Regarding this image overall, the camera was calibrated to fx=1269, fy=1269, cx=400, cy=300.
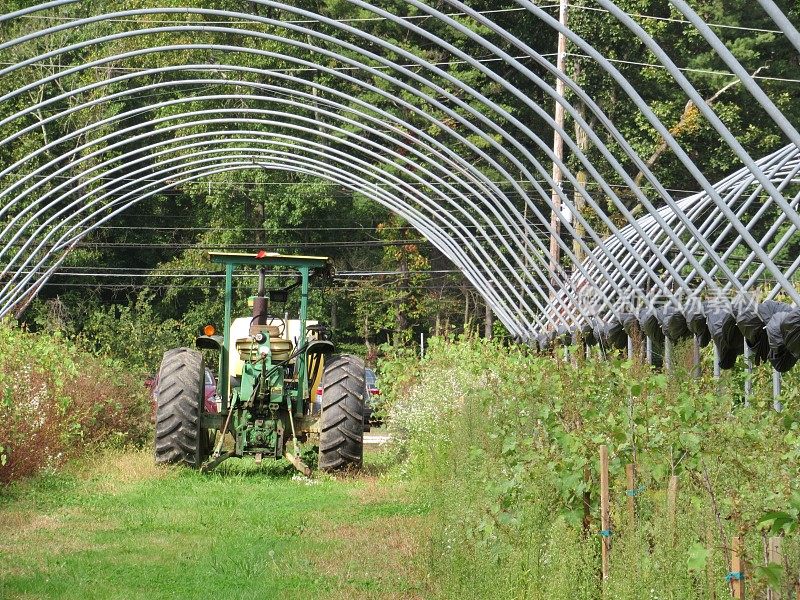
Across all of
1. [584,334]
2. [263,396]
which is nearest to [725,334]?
[584,334]

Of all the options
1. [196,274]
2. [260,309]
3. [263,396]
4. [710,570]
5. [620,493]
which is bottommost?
[710,570]

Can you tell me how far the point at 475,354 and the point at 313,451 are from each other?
110 inches

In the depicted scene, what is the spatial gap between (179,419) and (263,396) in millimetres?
880

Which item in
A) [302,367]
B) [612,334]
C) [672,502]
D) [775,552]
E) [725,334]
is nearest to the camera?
[775,552]

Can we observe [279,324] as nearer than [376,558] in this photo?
No

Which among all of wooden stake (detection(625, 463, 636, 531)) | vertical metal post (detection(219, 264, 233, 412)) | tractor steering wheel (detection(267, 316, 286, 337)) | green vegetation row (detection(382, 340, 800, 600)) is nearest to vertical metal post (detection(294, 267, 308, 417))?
tractor steering wheel (detection(267, 316, 286, 337))

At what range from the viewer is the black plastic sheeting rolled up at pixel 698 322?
8.60 m

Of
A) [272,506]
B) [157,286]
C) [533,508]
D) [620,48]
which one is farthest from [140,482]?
[157,286]

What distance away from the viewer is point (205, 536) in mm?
9203

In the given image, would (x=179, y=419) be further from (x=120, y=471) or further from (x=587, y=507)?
(x=587, y=507)

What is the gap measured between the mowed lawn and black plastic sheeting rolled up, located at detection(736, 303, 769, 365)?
2383 millimetres

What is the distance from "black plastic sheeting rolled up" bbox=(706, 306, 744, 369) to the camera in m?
7.96

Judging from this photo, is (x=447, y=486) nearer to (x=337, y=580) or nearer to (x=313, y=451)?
(x=337, y=580)

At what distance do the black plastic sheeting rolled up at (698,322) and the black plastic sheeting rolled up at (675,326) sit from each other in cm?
11
